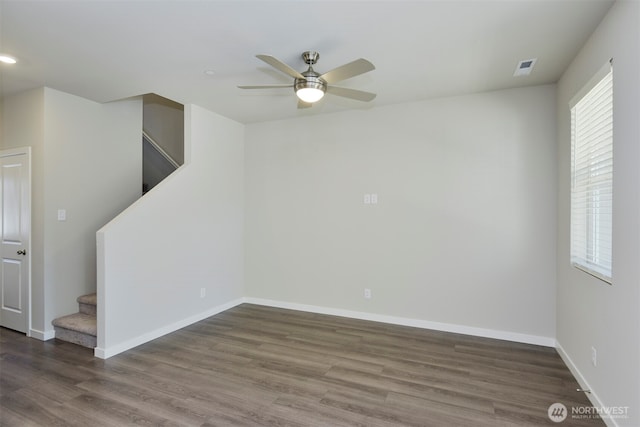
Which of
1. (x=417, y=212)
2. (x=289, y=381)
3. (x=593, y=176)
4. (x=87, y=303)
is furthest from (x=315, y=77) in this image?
(x=87, y=303)

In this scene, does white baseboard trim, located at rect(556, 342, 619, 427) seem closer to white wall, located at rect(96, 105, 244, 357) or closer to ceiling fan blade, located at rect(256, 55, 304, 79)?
ceiling fan blade, located at rect(256, 55, 304, 79)

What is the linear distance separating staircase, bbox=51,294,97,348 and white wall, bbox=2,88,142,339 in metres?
0.11

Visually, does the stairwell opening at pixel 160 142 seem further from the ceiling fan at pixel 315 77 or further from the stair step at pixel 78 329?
the ceiling fan at pixel 315 77

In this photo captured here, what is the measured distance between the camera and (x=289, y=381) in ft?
8.80

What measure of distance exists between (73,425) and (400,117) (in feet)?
13.2

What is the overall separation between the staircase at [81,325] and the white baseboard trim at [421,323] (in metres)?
1.97

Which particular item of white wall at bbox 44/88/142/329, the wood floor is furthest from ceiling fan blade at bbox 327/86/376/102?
white wall at bbox 44/88/142/329

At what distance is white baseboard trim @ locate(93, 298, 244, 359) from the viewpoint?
10.1 ft

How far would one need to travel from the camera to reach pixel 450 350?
3.25m

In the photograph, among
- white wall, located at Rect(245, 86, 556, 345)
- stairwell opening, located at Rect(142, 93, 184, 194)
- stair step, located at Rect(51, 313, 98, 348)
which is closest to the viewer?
stair step, located at Rect(51, 313, 98, 348)

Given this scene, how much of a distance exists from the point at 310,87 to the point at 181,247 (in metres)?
2.51

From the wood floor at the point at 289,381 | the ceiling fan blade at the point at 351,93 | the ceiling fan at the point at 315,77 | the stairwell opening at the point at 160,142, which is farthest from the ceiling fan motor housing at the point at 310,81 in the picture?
the stairwell opening at the point at 160,142

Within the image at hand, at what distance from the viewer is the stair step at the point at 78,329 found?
328cm

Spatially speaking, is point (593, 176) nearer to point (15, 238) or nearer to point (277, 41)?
point (277, 41)
